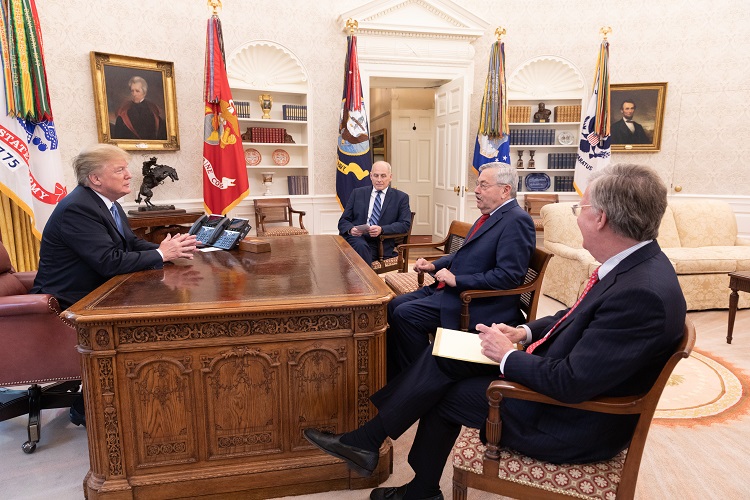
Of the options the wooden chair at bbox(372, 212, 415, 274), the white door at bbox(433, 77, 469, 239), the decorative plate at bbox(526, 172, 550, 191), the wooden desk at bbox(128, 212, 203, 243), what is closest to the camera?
the wooden chair at bbox(372, 212, 415, 274)

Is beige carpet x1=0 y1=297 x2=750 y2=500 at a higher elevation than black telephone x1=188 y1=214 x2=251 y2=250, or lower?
lower

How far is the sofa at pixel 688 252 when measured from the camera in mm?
4391

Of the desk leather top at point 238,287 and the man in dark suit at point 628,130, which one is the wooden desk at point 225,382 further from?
the man in dark suit at point 628,130

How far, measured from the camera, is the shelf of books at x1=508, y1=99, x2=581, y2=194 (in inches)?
271

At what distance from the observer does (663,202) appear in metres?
1.31

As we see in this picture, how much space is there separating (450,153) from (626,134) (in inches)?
99.6

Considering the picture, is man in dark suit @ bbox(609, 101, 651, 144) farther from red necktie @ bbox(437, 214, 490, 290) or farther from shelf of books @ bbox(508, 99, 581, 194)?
red necktie @ bbox(437, 214, 490, 290)

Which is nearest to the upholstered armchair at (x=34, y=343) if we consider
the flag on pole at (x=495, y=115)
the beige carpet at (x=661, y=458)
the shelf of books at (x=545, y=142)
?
the beige carpet at (x=661, y=458)

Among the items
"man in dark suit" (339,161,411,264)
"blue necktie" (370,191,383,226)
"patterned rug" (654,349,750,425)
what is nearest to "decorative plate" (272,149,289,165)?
"man in dark suit" (339,161,411,264)

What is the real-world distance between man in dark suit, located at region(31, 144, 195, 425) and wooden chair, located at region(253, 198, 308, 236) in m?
3.58

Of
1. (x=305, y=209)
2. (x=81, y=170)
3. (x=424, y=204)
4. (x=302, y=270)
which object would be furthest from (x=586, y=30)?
(x=81, y=170)

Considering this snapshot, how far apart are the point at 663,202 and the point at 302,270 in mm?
1585

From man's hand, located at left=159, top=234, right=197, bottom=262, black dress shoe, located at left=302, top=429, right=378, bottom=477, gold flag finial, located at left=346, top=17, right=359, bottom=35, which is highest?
gold flag finial, located at left=346, top=17, right=359, bottom=35

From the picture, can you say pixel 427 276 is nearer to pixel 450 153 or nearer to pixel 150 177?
pixel 150 177
